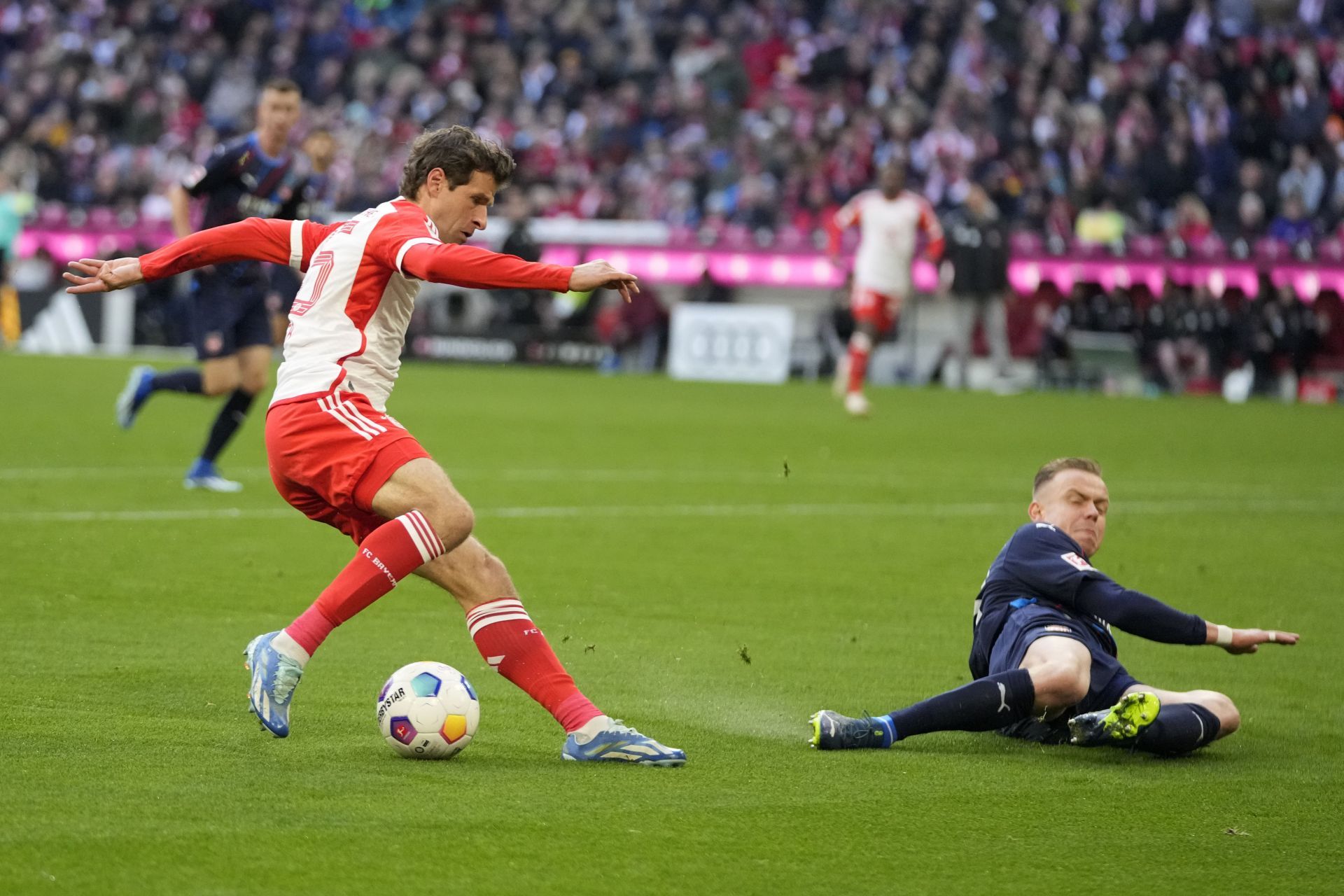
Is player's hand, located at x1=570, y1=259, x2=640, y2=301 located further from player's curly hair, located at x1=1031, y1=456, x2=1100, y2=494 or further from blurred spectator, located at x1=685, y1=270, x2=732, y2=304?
blurred spectator, located at x1=685, y1=270, x2=732, y2=304

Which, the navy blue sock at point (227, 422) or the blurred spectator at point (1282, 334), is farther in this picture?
the blurred spectator at point (1282, 334)

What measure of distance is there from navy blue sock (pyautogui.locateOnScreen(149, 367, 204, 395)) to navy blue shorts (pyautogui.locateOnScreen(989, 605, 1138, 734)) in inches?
273

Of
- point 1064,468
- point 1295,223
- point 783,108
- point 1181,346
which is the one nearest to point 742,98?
point 783,108

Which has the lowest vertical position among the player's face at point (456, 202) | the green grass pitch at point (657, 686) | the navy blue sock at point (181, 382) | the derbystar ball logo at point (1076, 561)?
the green grass pitch at point (657, 686)

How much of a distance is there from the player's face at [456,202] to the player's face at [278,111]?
589 centimetres

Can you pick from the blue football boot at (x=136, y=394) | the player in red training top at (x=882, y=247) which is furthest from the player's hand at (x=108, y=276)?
the player in red training top at (x=882, y=247)

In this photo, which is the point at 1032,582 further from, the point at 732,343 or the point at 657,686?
the point at 732,343

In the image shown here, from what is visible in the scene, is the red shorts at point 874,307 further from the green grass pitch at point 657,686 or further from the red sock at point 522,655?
the red sock at point 522,655

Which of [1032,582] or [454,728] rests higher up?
[1032,582]

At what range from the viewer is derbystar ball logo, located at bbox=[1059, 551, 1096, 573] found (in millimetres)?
5070

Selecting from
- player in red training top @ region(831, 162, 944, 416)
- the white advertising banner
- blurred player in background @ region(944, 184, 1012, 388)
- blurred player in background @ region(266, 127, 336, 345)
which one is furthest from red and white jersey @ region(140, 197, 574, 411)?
the white advertising banner

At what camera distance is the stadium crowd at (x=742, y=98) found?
25.5 meters

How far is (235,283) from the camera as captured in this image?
10.7 m

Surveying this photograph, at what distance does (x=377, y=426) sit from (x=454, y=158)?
76cm
